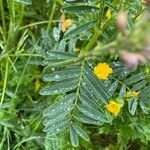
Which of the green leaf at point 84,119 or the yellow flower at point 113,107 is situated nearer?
the green leaf at point 84,119

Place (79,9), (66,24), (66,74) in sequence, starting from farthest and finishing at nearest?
(66,24)
(66,74)
(79,9)

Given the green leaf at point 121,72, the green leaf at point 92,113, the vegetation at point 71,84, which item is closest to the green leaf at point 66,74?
the vegetation at point 71,84

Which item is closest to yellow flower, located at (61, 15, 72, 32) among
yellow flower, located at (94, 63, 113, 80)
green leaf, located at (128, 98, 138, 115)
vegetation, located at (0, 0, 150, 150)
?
vegetation, located at (0, 0, 150, 150)

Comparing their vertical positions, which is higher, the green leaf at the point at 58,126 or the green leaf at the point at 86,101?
the green leaf at the point at 86,101

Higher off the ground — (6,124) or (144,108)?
(144,108)

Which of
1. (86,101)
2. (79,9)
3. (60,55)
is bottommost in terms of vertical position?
(86,101)

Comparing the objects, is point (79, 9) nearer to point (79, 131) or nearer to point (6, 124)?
point (79, 131)

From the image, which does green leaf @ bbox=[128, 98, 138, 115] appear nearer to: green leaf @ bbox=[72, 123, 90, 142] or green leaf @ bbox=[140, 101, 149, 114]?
green leaf @ bbox=[140, 101, 149, 114]

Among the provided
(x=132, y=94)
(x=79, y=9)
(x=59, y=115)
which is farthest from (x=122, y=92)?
(x=79, y=9)

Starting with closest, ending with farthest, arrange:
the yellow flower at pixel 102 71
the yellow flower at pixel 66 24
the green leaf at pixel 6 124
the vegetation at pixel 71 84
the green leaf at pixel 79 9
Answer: the green leaf at pixel 79 9 → the vegetation at pixel 71 84 → the yellow flower at pixel 102 71 → the green leaf at pixel 6 124 → the yellow flower at pixel 66 24

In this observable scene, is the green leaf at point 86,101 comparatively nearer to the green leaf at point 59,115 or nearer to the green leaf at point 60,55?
the green leaf at point 59,115
